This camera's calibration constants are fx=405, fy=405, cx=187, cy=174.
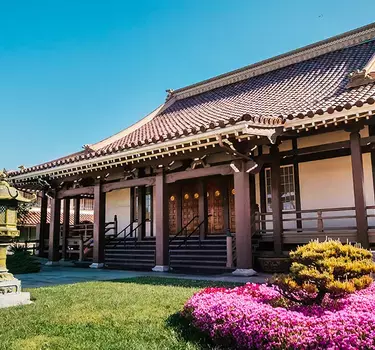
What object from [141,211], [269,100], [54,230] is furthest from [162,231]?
[54,230]

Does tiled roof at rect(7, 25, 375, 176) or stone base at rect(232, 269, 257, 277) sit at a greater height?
tiled roof at rect(7, 25, 375, 176)

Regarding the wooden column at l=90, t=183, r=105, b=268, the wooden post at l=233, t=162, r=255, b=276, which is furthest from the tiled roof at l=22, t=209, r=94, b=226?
the wooden post at l=233, t=162, r=255, b=276

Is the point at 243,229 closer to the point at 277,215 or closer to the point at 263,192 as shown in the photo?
the point at 277,215

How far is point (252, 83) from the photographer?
15.9 metres

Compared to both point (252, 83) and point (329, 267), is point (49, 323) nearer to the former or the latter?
point (329, 267)

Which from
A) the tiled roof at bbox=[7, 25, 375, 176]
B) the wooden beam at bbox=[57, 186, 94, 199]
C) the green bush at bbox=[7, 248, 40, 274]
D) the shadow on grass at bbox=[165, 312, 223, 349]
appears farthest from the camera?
the wooden beam at bbox=[57, 186, 94, 199]

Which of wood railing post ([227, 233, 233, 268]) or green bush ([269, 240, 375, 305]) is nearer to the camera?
green bush ([269, 240, 375, 305])

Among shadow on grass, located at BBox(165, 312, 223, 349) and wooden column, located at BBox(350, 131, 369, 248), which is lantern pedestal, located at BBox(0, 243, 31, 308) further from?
wooden column, located at BBox(350, 131, 369, 248)

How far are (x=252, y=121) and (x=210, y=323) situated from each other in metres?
5.21

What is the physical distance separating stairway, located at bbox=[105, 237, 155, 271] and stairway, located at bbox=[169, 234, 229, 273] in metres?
0.75

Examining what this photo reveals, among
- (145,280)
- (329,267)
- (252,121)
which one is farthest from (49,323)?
(252,121)

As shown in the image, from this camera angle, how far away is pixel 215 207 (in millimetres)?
14102

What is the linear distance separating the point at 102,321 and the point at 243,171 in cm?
572

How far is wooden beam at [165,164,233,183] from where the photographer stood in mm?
10289
